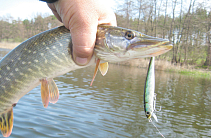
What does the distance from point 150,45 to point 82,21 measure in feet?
1.82

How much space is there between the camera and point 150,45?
127 cm

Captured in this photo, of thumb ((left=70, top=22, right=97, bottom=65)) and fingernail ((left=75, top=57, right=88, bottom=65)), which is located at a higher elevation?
thumb ((left=70, top=22, right=97, bottom=65))

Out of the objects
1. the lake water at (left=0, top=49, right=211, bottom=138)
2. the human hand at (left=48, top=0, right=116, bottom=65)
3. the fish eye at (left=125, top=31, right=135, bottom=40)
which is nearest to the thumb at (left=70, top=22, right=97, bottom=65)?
the human hand at (left=48, top=0, right=116, bottom=65)

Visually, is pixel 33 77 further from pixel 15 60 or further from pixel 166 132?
pixel 166 132

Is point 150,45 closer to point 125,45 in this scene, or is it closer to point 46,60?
point 125,45

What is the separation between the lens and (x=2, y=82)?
1.58 meters

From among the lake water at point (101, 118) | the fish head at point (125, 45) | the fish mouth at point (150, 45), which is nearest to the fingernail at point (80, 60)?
the fish head at point (125, 45)

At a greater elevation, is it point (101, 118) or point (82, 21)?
point (82, 21)

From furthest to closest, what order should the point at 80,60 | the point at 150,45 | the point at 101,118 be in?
the point at 101,118
the point at 80,60
the point at 150,45

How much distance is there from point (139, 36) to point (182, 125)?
5.79 metres

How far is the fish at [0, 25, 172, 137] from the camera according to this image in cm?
141

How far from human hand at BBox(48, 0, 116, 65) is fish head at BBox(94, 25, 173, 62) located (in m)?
0.08

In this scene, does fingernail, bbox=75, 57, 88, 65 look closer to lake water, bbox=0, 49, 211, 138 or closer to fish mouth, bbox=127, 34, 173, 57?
fish mouth, bbox=127, 34, 173, 57

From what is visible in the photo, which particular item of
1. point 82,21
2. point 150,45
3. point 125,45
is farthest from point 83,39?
point 150,45
